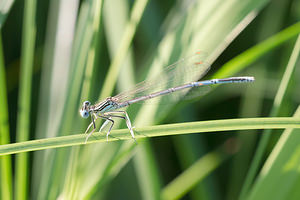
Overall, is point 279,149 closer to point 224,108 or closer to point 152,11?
point 224,108

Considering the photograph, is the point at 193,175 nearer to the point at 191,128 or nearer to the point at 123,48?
the point at 123,48

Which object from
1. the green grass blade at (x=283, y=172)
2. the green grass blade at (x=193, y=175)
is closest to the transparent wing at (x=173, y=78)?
the green grass blade at (x=193, y=175)

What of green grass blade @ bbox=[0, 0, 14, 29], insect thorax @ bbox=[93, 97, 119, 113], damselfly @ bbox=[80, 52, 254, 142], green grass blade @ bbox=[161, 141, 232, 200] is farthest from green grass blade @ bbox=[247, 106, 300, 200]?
green grass blade @ bbox=[0, 0, 14, 29]

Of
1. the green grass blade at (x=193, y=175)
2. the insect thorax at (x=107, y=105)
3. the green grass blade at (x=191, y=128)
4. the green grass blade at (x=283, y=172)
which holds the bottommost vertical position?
the green grass blade at (x=283, y=172)

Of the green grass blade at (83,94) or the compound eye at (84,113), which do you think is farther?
the compound eye at (84,113)

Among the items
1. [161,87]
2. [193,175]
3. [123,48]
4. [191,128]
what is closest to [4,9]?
[123,48]

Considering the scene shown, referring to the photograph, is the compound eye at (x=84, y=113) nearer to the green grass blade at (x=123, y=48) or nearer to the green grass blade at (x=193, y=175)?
the green grass blade at (x=123, y=48)

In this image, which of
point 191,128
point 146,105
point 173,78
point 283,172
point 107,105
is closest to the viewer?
point 191,128
